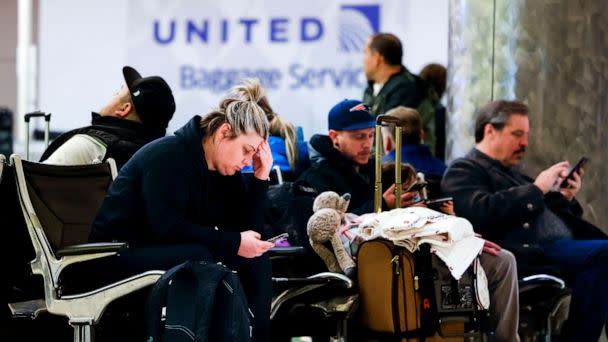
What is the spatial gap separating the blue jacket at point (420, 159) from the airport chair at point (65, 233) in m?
2.30

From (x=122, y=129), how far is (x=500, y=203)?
1991 mm

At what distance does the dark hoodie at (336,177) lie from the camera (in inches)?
266

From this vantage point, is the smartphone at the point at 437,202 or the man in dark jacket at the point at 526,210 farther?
the man in dark jacket at the point at 526,210

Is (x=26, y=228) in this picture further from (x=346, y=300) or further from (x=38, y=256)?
(x=346, y=300)

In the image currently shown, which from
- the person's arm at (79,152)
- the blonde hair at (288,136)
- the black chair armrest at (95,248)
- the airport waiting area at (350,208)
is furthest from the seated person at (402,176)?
the black chair armrest at (95,248)

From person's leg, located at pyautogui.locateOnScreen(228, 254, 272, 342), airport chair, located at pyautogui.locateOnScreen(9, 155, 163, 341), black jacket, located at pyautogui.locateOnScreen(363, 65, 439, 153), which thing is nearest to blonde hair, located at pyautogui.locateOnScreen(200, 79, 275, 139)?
person's leg, located at pyautogui.locateOnScreen(228, 254, 272, 342)

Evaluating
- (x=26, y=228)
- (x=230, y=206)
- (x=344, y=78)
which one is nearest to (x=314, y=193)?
(x=230, y=206)

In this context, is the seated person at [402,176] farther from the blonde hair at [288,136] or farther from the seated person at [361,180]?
the blonde hair at [288,136]

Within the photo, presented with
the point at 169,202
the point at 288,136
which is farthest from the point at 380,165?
the point at 169,202

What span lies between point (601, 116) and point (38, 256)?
3.85 m

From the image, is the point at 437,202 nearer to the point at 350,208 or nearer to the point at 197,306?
the point at 350,208

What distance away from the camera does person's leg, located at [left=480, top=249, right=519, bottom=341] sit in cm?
645

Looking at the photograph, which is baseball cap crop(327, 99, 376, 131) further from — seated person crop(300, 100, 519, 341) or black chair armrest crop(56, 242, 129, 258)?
black chair armrest crop(56, 242, 129, 258)

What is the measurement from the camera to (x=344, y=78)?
10.7 meters
